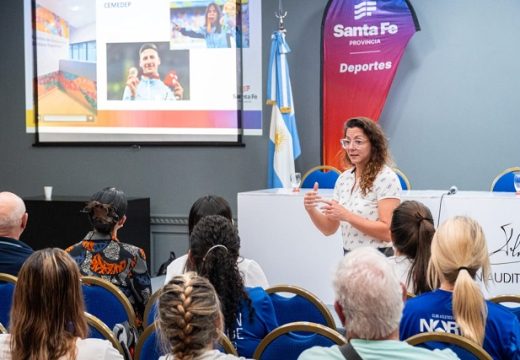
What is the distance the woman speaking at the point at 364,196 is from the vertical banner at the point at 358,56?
282 cm

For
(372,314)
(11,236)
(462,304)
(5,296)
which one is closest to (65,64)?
(11,236)

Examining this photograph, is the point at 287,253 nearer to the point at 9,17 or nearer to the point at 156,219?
the point at 156,219

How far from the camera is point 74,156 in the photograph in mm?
7812

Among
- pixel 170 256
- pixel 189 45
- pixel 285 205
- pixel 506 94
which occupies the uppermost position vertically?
pixel 189 45

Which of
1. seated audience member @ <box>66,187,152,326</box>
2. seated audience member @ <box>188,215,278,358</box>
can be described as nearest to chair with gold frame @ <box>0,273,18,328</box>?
seated audience member @ <box>66,187,152,326</box>

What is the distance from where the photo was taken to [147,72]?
7.33 metres

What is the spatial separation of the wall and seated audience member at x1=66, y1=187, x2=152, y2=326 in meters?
3.81

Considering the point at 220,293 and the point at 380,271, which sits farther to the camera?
the point at 220,293

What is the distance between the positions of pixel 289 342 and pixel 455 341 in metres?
0.51

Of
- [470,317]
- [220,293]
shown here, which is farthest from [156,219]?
[470,317]

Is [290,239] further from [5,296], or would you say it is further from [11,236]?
[5,296]

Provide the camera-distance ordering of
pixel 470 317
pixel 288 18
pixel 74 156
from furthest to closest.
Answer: pixel 74 156
pixel 288 18
pixel 470 317

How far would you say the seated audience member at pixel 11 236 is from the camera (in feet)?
10.8

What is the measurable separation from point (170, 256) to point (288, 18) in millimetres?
2603
